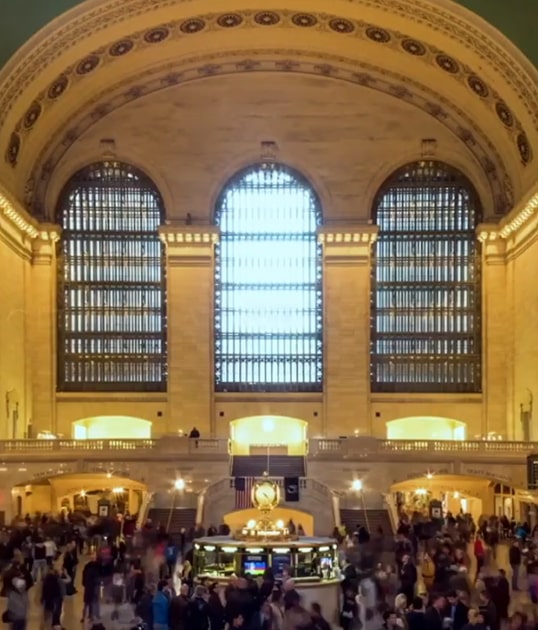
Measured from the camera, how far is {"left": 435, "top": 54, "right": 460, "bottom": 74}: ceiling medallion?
4050cm

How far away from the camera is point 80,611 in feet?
71.7

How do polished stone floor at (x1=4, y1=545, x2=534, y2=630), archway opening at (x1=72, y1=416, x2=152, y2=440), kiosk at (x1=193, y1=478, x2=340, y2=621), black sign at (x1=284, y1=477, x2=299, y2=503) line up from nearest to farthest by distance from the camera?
polished stone floor at (x1=4, y1=545, x2=534, y2=630), kiosk at (x1=193, y1=478, x2=340, y2=621), black sign at (x1=284, y1=477, x2=299, y2=503), archway opening at (x1=72, y1=416, x2=152, y2=440)

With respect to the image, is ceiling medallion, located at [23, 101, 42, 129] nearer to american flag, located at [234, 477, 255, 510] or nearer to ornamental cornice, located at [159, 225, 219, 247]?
ornamental cornice, located at [159, 225, 219, 247]

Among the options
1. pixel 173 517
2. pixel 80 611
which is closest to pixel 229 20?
pixel 173 517

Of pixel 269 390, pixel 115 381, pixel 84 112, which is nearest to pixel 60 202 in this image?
pixel 84 112

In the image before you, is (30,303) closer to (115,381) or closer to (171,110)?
(115,381)

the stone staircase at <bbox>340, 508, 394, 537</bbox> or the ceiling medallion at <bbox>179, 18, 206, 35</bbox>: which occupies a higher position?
the ceiling medallion at <bbox>179, 18, 206, 35</bbox>

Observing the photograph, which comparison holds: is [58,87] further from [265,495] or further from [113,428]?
[265,495]

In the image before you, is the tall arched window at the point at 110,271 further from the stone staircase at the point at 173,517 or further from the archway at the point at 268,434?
the stone staircase at the point at 173,517

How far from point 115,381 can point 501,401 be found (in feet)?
42.7

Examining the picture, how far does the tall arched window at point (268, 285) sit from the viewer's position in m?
44.8

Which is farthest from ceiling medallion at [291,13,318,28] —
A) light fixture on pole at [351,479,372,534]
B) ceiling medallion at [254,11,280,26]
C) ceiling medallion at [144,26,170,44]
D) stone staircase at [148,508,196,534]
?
stone staircase at [148,508,196,534]

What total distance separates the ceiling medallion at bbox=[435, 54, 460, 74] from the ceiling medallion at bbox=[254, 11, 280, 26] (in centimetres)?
518

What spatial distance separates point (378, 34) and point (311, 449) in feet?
43.4
